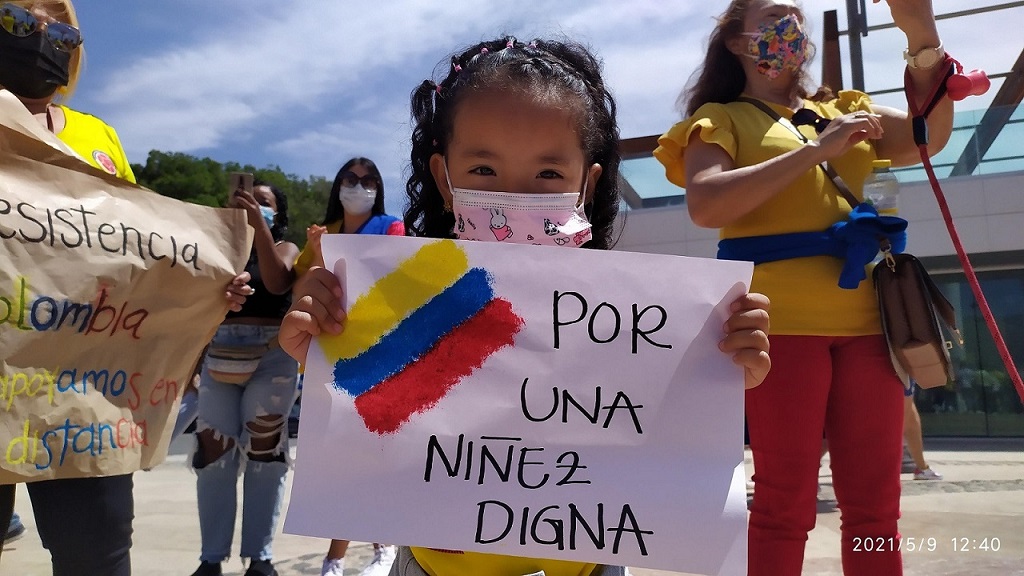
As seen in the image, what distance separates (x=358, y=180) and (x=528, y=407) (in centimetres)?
254

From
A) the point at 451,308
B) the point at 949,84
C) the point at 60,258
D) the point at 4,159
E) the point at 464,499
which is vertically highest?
the point at 949,84

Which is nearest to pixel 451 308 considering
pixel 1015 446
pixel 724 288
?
pixel 724 288

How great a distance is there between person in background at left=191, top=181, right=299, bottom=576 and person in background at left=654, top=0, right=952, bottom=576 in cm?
190

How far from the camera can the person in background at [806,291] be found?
203 centimetres

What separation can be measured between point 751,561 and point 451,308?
120 cm

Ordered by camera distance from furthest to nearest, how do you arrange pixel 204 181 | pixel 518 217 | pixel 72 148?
pixel 204 181 → pixel 72 148 → pixel 518 217

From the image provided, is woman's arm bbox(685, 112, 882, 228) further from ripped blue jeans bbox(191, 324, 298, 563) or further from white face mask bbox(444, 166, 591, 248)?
ripped blue jeans bbox(191, 324, 298, 563)

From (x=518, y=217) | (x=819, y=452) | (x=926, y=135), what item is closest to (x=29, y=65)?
(x=518, y=217)

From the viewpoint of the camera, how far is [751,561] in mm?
2047

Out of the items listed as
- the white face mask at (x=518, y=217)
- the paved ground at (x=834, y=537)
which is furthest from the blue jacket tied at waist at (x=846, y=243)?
the paved ground at (x=834, y=537)

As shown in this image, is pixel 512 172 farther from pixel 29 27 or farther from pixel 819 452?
pixel 29 27

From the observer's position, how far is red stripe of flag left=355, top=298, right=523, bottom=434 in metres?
1.33

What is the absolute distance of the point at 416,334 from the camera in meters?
1.38

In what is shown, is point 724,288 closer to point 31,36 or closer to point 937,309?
point 937,309
